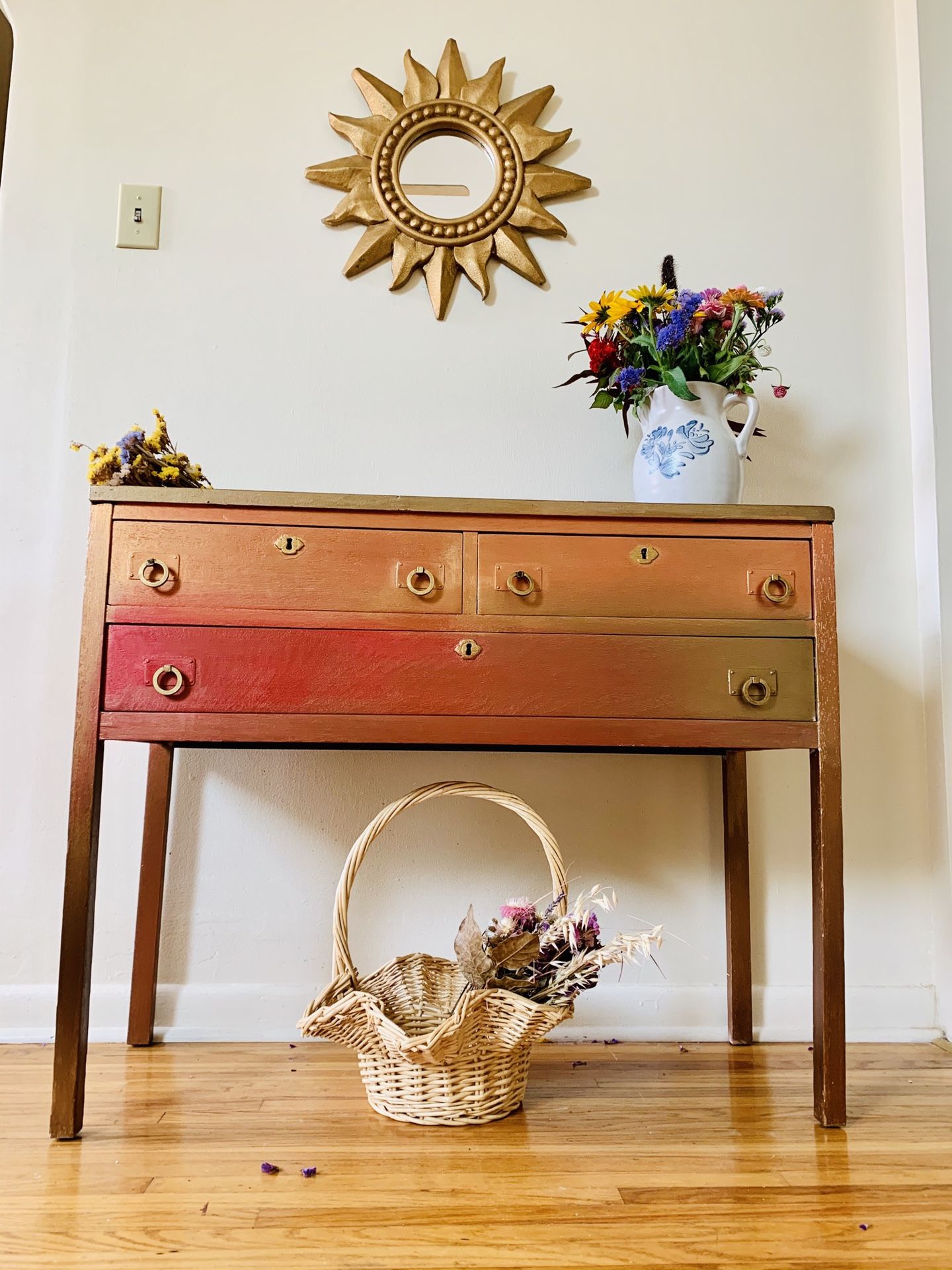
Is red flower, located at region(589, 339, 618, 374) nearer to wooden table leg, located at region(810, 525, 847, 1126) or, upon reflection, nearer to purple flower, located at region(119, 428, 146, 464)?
wooden table leg, located at region(810, 525, 847, 1126)

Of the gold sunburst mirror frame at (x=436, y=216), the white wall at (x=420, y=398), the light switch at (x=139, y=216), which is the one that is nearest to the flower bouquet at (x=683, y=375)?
the white wall at (x=420, y=398)

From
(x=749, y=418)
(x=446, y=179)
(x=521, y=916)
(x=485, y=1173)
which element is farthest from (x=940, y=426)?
(x=485, y=1173)

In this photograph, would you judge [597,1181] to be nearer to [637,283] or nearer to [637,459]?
[637,459]

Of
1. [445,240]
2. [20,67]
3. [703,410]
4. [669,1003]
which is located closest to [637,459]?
→ [703,410]

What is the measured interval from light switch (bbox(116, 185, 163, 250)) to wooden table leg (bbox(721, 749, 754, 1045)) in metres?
1.43

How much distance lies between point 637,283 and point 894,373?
A: 21.0 inches

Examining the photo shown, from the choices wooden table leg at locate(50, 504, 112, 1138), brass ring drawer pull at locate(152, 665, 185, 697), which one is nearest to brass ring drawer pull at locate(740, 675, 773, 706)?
brass ring drawer pull at locate(152, 665, 185, 697)

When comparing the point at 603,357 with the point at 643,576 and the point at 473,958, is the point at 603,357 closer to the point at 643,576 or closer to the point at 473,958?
the point at 643,576

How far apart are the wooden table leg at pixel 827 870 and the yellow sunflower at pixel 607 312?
48 centimetres

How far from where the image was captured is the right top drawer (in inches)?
50.9

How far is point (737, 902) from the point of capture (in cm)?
163

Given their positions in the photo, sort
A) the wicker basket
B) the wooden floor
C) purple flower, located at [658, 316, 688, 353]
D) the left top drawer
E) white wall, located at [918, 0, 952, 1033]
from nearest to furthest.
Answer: the wooden floor
the wicker basket
the left top drawer
purple flower, located at [658, 316, 688, 353]
white wall, located at [918, 0, 952, 1033]

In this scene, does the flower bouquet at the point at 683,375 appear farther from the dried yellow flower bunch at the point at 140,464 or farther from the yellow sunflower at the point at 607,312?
the dried yellow flower bunch at the point at 140,464

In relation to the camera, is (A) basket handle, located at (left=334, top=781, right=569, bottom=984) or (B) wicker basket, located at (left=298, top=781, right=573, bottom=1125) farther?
(A) basket handle, located at (left=334, top=781, right=569, bottom=984)
